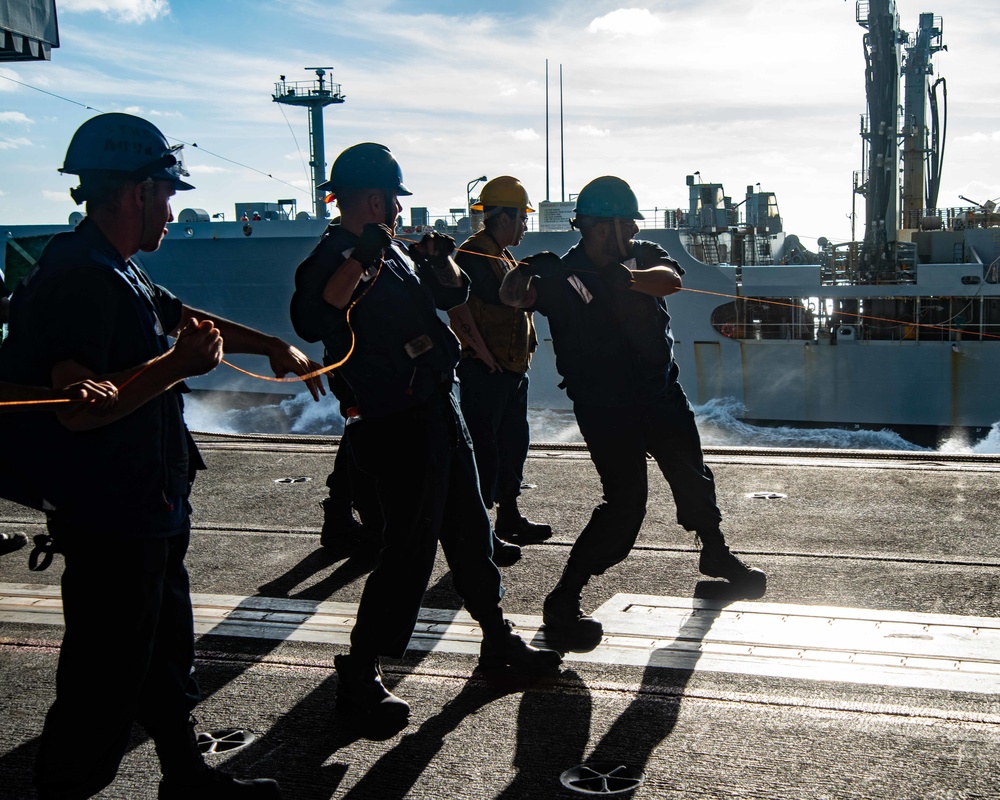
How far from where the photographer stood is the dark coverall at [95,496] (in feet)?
6.48

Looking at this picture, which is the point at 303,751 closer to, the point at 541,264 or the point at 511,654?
the point at 511,654

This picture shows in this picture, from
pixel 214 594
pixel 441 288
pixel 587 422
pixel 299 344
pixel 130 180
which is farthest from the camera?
pixel 299 344

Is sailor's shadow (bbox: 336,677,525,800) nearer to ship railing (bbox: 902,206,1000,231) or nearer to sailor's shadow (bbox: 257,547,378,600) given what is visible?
sailor's shadow (bbox: 257,547,378,600)

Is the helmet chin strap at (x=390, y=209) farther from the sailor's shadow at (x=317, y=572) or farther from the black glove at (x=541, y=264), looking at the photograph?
the sailor's shadow at (x=317, y=572)

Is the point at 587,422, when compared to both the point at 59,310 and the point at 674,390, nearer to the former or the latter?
the point at 674,390

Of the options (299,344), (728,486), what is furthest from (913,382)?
(728,486)

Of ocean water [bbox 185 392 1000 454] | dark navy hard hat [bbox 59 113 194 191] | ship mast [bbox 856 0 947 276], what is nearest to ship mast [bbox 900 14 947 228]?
ship mast [bbox 856 0 947 276]

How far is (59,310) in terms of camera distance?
6.41ft

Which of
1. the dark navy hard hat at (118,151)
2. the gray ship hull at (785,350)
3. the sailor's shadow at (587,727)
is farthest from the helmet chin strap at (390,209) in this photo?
the gray ship hull at (785,350)

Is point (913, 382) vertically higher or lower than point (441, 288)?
lower

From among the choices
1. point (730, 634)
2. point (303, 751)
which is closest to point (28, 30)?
point (303, 751)

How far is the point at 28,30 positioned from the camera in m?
8.94

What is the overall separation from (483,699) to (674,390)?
1426mm

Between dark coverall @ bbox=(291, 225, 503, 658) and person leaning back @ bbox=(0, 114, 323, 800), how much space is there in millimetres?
618
